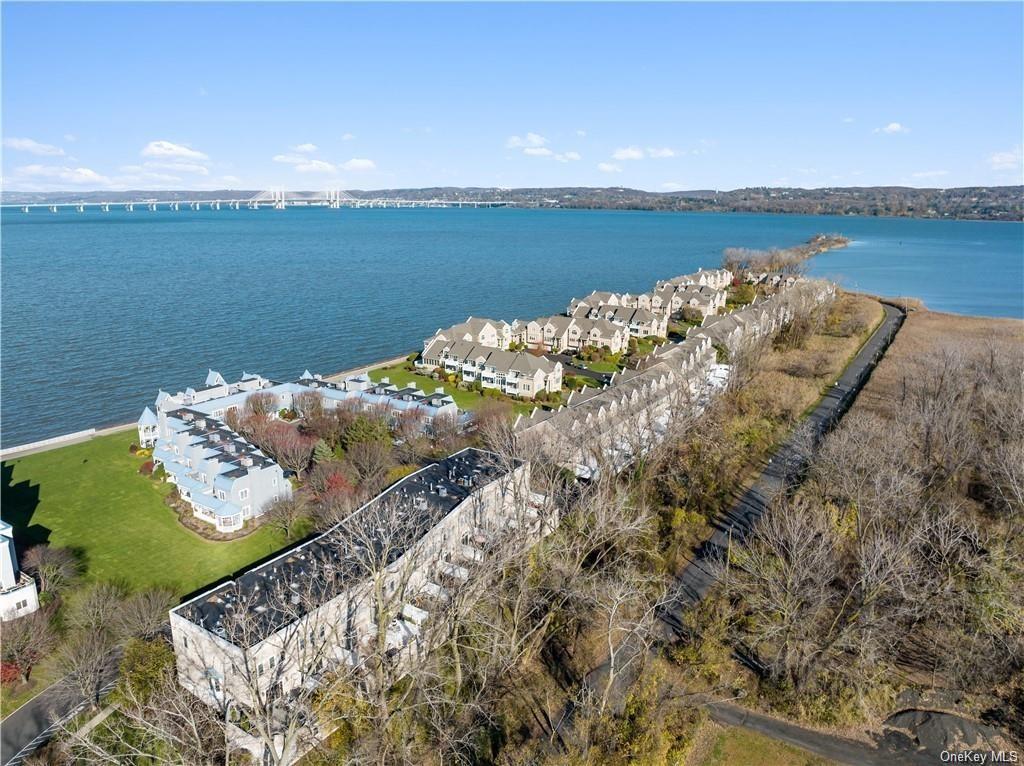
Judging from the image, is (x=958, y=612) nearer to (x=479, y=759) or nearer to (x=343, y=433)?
(x=479, y=759)

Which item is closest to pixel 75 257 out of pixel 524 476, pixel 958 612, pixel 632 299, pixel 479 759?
pixel 632 299

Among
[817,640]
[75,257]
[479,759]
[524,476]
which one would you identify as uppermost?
[75,257]

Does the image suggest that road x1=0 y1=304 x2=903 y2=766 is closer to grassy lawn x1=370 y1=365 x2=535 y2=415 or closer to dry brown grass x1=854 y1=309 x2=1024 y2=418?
dry brown grass x1=854 y1=309 x2=1024 y2=418

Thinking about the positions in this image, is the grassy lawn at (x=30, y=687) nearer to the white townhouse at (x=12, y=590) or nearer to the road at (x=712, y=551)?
the road at (x=712, y=551)

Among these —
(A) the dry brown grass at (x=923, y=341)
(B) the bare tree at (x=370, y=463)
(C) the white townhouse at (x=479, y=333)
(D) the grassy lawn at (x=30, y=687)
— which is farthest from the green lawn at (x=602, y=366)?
(D) the grassy lawn at (x=30, y=687)

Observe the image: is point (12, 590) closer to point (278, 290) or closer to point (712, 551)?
point (712, 551)
